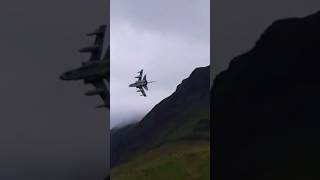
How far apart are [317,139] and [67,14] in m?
1.76

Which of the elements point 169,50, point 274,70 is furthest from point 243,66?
point 169,50

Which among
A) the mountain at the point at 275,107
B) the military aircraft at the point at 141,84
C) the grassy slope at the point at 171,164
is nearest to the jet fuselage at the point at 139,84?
the military aircraft at the point at 141,84

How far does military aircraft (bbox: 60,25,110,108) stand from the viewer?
14.1 ft

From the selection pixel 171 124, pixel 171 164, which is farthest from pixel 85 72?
pixel 171 164

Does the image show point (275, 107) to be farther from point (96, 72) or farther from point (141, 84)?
point (96, 72)

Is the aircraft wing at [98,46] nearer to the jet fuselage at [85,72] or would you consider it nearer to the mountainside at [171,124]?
the jet fuselage at [85,72]

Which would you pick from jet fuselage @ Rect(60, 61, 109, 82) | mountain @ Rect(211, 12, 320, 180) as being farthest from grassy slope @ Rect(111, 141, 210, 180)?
jet fuselage @ Rect(60, 61, 109, 82)

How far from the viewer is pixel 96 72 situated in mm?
4332

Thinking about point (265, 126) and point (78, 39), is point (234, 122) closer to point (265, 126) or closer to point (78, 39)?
point (265, 126)

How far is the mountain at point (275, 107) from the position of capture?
12.9ft

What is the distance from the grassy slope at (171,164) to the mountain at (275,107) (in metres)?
0.15

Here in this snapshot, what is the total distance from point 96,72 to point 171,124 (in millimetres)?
633

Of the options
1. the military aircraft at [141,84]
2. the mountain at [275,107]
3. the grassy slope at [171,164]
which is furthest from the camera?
the military aircraft at [141,84]

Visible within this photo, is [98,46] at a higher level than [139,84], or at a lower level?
higher
